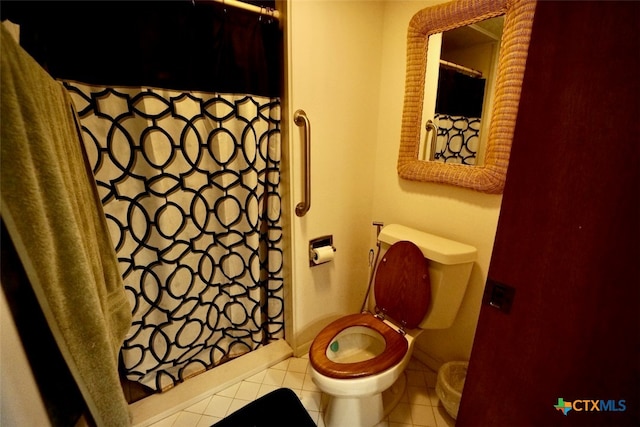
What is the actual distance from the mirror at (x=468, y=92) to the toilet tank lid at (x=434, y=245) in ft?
0.88

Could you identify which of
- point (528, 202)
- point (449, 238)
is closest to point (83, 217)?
point (528, 202)

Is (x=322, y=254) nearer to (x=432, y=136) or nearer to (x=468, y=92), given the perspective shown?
(x=432, y=136)

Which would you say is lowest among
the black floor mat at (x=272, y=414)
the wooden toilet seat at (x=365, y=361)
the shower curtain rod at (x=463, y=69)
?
the black floor mat at (x=272, y=414)

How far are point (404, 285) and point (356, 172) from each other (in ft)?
2.23

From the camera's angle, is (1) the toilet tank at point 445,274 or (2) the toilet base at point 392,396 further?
(2) the toilet base at point 392,396

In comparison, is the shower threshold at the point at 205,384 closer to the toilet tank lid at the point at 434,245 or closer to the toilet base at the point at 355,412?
the toilet base at the point at 355,412

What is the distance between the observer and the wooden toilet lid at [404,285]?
117 cm

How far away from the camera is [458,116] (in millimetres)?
1225

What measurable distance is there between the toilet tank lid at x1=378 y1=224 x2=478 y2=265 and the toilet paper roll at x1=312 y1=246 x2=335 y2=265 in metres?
0.29

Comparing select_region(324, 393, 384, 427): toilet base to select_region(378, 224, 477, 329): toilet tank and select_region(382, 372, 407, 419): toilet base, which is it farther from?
select_region(378, 224, 477, 329): toilet tank

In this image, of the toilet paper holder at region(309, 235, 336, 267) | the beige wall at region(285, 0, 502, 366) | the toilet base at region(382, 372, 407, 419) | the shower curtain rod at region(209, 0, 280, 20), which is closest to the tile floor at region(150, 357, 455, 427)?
the toilet base at region(382, 372, 407, 419)

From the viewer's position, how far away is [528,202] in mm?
617

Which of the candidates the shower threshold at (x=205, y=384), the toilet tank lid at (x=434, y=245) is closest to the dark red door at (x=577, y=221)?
the toilet tank lid at (x=434, y=245)

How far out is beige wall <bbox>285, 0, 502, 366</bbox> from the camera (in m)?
1.20
